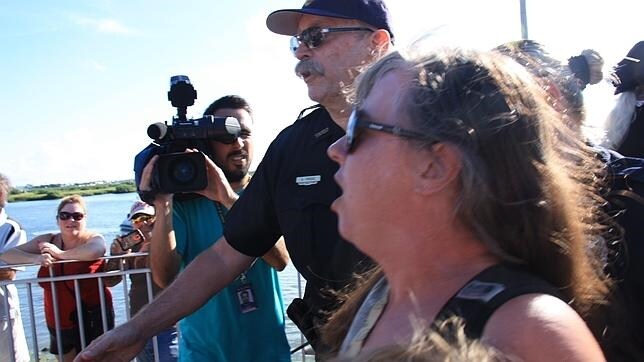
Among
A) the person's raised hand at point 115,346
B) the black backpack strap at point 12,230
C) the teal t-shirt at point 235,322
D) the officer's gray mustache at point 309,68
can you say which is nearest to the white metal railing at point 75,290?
the black backpack strap at point 12,230

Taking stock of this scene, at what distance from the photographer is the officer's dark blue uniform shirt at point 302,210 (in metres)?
1.90

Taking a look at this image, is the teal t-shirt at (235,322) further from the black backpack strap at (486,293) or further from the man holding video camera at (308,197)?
the black backpack strap at (486,293)

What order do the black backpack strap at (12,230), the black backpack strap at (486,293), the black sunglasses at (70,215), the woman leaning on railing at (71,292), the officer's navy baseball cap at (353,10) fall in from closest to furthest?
the black backpack strap at (486,293)
the officer's navy baseball cap at (353,10)
the woman leaning on railing at (71,292)
the black backpack strap at (12,230)
the black sunglasses at (70,215)

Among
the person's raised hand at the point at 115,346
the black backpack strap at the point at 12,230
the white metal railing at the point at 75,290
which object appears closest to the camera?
the person's raised hand at the point at 115,346

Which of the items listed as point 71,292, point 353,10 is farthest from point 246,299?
point 71,292

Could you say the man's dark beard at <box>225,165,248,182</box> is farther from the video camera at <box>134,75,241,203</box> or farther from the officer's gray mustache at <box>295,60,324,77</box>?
the officer's gray mustache at <box>295,60,324,77</box>

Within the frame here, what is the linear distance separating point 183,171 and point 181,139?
0.46ft

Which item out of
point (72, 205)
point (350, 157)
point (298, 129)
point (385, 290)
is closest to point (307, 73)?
point (298, 129)

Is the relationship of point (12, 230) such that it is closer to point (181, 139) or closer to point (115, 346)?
point (181, 139)

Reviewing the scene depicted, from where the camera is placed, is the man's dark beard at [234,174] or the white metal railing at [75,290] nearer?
the man's dark beard at [234,174]

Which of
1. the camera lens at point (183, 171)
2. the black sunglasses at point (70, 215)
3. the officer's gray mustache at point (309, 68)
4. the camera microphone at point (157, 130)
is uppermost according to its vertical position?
the officer's gray mustache at point (309, 68)

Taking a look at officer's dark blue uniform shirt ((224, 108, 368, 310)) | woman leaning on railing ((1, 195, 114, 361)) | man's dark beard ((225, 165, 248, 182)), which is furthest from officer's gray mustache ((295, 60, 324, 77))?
woman leaning on railing ((1, 195, 114, 361))

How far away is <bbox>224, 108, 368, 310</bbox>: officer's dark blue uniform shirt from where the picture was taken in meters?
1.90

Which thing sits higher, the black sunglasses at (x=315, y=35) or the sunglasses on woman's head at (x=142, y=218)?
the black sunglasses at (x=315, y=35)
